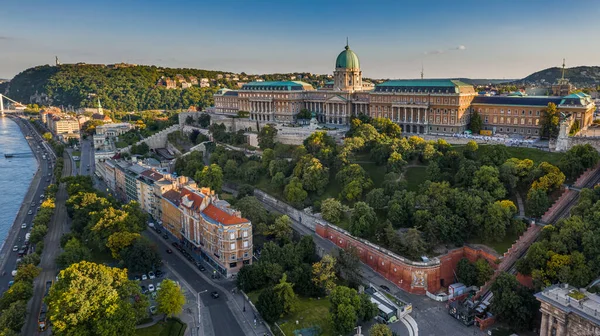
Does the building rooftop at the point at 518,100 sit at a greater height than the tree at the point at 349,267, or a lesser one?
greater

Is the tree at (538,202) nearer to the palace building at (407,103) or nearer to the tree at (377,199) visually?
the tree at (377,199)

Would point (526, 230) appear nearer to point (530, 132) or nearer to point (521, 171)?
point (521, 171)

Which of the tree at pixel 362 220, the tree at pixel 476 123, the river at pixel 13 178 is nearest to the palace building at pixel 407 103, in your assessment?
the tree at pixel 476 123

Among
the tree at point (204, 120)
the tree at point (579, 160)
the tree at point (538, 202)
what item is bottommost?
the tree at point (538, 202)

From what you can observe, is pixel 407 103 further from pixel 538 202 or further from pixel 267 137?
pixel 538 202

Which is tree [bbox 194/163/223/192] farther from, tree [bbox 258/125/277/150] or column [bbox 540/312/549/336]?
column [bbox 540/312/549/336]
